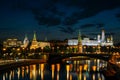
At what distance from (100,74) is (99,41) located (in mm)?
72282

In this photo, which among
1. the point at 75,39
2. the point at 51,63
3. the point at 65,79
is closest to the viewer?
the point at 65,79

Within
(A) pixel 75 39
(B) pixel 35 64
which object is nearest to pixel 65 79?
(B) pixel 35 64

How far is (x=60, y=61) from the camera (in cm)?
5266

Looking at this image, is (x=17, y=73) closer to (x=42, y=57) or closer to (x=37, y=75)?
(x=37, y=75)

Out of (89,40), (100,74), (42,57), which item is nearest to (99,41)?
(89,40)

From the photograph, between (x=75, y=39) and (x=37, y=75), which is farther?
(x=75, y=39)

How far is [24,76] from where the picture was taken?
34656 millimetres

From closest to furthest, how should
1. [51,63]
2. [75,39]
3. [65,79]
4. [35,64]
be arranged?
[65,79] < [35,64] < [51,63] < [75,39]

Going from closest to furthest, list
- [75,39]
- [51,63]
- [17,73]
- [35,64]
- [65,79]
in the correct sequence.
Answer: [65,79] < [17,73] < [35,64] < [51,63] < [75,39]

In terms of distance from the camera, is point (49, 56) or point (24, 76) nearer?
point (24, 76)

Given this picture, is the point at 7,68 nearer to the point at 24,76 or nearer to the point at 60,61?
the point at 24,76

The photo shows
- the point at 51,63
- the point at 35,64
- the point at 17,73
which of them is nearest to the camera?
the point at 17,73

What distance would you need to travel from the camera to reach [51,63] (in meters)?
51.0

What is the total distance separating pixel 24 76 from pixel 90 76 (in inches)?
261
